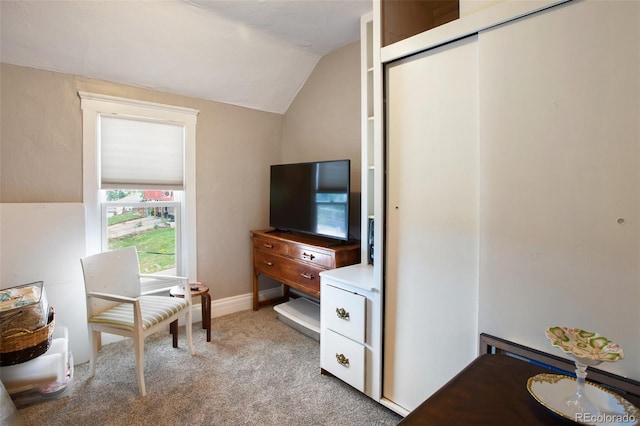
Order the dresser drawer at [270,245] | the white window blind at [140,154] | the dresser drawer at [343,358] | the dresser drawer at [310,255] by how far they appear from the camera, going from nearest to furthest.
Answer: the dresser drawer at [343,358] → the dresser drawer at [310,255] → the white window blind at [140,154] → the dresser drawer at [270,245]

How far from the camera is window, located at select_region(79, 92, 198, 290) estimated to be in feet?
9.00

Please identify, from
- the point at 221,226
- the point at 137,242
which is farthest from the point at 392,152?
the point at 137,242

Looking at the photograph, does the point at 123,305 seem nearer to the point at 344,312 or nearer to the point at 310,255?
the point at 310,255

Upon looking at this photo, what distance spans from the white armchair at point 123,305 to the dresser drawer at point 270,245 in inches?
34.4

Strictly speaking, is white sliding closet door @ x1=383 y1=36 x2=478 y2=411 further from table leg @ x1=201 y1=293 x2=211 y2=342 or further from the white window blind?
the white window blind

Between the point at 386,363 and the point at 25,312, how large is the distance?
2.21 meters

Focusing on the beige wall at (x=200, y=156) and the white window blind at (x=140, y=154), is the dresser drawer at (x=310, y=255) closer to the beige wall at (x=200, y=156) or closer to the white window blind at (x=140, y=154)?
the beige wall at (x=200, y=156)

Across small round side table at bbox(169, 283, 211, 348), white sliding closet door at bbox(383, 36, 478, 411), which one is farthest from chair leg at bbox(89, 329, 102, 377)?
white sliding closet door at bbox(383, 36, 478, 411)

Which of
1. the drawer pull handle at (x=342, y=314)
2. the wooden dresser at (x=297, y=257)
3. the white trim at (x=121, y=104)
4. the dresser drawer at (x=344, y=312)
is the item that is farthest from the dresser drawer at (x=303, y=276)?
the white trim at (x=121, y=104)

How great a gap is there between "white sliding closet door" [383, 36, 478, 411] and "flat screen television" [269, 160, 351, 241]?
804 millimetres

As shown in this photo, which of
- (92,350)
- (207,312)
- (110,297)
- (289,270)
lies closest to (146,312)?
(110,297)

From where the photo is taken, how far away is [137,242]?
3084 mm

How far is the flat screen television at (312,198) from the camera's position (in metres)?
2.67

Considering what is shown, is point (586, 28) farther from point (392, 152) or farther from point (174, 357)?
point (174, 357)
